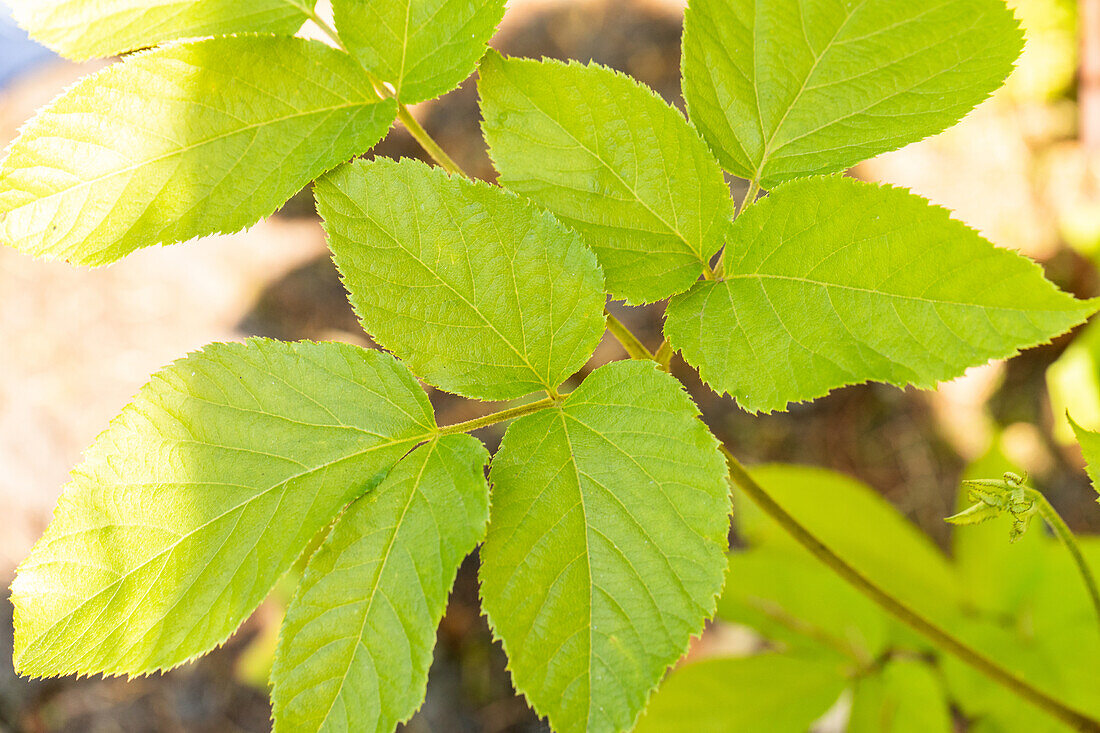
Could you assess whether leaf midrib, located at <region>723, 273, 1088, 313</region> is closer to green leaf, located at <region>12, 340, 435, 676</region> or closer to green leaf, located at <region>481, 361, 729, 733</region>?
green leaf, located at <region>481, 361, 729, 733</region>

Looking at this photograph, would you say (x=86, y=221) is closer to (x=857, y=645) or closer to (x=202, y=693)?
(x=857, y=645)

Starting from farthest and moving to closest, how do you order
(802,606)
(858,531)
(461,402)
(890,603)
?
(461,402) → (858,531) → (802,606) → (890,603)

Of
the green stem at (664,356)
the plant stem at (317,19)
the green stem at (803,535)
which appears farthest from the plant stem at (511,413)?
the plant stem at (317,19)

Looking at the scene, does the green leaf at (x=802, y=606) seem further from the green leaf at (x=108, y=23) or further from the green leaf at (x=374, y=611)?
the green leaf at (x=108, y=23)

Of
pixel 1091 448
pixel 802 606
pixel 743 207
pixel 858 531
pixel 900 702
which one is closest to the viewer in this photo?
pixel 1091 448

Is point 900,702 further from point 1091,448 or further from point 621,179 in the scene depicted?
point 621,179

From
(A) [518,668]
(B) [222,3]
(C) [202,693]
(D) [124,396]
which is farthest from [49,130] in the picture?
(D) [124,396]

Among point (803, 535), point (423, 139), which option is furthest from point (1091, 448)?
point (423, 139)
